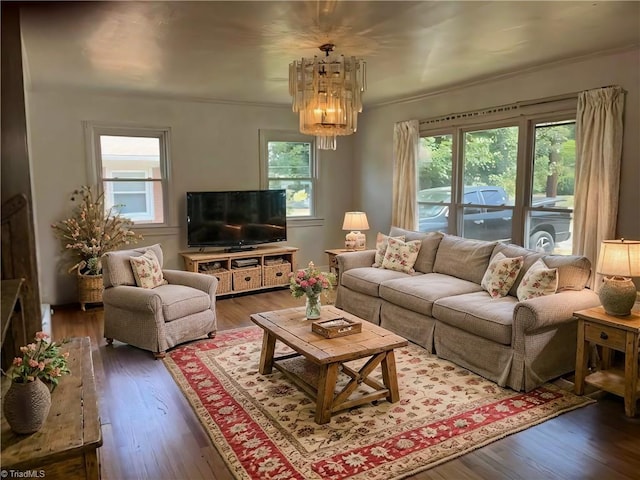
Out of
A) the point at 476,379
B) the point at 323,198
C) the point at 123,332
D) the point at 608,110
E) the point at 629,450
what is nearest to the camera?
the point at 629,450

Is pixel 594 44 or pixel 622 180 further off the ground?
pixel 594 44

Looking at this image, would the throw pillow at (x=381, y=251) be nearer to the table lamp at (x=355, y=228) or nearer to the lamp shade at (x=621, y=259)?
the table lamp at (x=355, y=228)

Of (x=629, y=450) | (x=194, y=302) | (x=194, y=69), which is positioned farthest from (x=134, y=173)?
(x=629, y=450)

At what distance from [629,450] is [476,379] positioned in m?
1.05

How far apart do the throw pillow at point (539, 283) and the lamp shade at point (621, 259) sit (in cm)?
38

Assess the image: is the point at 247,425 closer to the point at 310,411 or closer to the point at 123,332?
the point at 310,411

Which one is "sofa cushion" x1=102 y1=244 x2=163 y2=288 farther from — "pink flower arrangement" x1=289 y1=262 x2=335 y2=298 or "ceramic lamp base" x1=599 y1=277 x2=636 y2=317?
"ceramic lamp base" x1=599 y1=277 x2=636 y2=317

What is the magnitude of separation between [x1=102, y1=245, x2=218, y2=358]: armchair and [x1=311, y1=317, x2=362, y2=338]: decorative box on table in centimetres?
141

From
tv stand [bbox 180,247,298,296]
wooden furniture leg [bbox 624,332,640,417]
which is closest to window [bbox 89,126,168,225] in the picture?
tv stand [bbox 180,247,298,296]

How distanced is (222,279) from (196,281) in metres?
1.29

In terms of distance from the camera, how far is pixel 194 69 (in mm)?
4223

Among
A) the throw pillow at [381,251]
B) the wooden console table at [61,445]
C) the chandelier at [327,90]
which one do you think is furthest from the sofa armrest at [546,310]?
the wooden console table at [61,445]

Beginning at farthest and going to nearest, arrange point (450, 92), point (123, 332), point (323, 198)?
point (323, 198)
point (450, 92)
point (123, 332)

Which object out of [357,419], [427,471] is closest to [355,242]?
[357,419]
